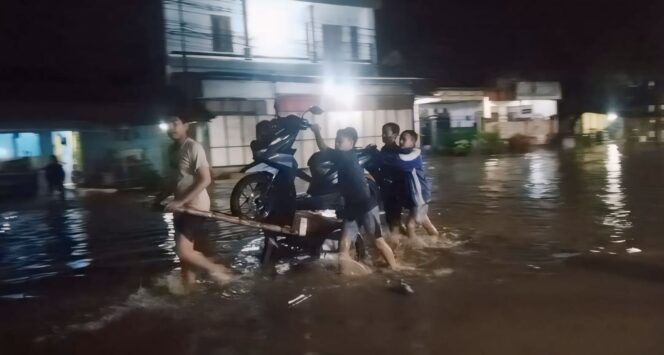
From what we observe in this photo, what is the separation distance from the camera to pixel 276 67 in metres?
23.4

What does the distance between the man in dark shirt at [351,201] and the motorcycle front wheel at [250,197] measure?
262 cm

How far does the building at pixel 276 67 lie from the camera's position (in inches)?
835

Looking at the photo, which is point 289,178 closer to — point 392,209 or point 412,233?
point 392,209

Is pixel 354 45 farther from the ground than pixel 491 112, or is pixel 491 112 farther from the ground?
pixel 354 45

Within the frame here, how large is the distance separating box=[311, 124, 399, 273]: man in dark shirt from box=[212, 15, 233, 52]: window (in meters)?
16.1

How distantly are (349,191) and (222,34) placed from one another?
16.5 metres

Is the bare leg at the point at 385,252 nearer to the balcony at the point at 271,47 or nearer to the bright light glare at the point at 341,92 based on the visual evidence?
the balcony at the point at 271,47

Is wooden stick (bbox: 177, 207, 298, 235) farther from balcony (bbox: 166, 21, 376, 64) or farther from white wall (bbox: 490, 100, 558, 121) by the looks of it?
white wall (bbox: 490, 100, 558, 121)

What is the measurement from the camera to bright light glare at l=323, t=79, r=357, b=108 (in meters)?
23.7

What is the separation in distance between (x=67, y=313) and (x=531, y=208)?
7.80 meters

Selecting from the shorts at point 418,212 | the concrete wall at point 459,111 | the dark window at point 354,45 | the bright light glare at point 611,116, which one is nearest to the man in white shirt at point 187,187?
the shorts at point 418,212

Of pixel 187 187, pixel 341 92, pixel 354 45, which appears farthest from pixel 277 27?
pixel 187 187

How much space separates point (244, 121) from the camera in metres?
21.9

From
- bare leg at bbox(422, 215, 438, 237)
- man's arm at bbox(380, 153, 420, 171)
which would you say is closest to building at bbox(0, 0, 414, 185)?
bare leg at bbox(422, 215, 438, 237)
